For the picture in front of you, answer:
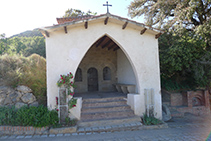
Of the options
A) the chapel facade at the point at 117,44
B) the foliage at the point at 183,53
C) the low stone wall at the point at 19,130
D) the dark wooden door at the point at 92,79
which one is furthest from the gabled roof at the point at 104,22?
the dark wooden door at the point at 92,79

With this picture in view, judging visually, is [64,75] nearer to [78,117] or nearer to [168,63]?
[78,117]

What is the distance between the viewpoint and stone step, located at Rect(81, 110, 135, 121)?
19.8 feet

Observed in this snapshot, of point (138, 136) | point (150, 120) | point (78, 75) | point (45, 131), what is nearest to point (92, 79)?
point (78, 75)

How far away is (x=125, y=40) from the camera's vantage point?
6.43m

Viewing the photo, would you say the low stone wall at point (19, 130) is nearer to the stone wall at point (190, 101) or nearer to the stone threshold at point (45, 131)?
the stone threshold at point (45, 131)

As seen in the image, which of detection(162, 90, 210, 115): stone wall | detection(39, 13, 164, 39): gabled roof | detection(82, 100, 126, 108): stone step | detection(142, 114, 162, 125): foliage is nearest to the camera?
detection(39, 13, 164, 39): gabled roof

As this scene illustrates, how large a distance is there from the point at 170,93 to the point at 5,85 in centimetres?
832

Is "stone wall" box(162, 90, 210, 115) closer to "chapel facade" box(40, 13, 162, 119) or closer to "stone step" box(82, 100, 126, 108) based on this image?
"chapel facade" box(40, 13, 162, 119)

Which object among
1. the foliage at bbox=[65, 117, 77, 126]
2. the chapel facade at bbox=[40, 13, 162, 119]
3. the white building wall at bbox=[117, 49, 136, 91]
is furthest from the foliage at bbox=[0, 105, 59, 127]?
the white building wall at bbox=[117, 49, 136, 91]

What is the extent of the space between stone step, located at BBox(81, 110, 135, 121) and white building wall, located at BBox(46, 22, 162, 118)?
1.03 meters

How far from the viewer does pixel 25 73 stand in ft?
23.3

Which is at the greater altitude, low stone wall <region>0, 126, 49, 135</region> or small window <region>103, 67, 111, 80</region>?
small window <region>103, 67, 111, 80</region>

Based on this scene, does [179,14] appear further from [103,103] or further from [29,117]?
[29,117]

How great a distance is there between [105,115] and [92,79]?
15.5 ft
